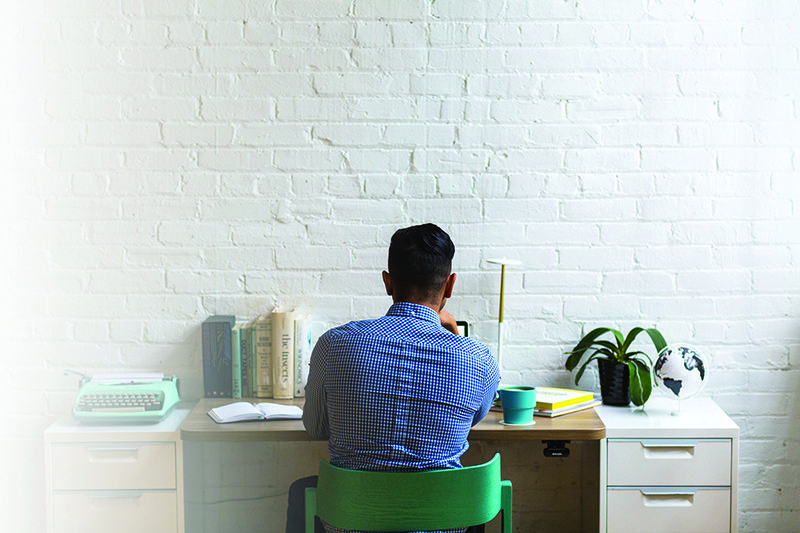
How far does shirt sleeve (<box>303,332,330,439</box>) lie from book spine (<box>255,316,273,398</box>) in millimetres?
593

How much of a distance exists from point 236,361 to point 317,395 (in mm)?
810

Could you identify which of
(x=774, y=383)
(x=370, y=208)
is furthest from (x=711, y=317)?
(x=370, y=208)

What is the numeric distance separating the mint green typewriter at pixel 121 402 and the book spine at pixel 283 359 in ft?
1.18

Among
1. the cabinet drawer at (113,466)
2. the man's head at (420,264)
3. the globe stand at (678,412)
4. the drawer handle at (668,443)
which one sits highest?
the man's head at (420,264)

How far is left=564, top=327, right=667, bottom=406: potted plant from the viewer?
2375 millimetres

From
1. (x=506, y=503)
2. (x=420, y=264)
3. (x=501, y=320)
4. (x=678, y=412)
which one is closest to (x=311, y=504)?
(x=506, y=503)

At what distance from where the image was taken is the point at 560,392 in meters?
2.40

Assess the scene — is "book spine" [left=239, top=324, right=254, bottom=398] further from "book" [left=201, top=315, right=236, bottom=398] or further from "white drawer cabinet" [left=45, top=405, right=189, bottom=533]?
"white drawer cabinet" [left=45, top=405, right=189, bottom=533]

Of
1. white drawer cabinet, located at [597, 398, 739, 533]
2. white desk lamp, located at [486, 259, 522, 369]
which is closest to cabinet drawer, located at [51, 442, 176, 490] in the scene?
white desk lamp, located at [486, 259, 522, 369]

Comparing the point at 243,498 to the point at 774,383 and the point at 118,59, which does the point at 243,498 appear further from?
the point at 774,383

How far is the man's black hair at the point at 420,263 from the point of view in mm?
1791

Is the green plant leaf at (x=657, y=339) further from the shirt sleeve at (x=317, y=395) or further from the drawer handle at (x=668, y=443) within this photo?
the shirt sleeve at (x=317, y=395)

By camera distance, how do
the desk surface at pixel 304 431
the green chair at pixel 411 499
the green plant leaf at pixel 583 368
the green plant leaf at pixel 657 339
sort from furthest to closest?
the green plant leaf at pixel 583 368 → the green plant leaf at pixel 657 339 → the desk surface at pixel 304 431 → the green chair at pixel 411 499

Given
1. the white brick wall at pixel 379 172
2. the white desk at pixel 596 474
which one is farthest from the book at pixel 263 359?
the white desk at pixel 596 474
